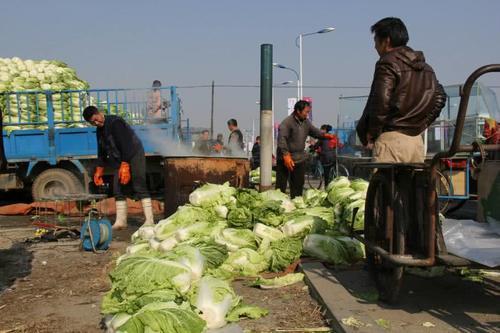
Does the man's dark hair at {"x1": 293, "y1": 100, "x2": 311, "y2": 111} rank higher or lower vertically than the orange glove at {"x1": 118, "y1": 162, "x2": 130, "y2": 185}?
higher

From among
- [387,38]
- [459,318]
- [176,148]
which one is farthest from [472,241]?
[176,148]

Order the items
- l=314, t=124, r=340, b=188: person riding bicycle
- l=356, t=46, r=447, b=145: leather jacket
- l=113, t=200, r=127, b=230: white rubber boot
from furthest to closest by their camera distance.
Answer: l=314, t=124, r=340, b=188: person riding bicycle
l=113, t=200, r=127, b=230: white rubber boot
l=356, t=46, r=447, b=145: leather jacket

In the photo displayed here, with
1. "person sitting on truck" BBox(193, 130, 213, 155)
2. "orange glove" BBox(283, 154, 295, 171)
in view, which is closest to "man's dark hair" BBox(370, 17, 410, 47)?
"orange glove" BBox(283, 154, 295, 171)

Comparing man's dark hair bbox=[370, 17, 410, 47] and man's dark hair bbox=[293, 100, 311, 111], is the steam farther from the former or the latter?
man's dark hair bbox=[370, 17, 410, 47]

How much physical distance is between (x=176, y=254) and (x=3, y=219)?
31.1ft

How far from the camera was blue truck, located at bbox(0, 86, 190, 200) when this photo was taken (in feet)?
42.7

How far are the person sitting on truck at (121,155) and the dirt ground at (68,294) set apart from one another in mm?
1273

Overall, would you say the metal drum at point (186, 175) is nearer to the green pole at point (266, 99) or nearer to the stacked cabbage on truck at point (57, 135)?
the green pole at point (266, 99)

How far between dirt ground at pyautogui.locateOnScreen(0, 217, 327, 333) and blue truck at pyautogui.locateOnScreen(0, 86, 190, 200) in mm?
5293

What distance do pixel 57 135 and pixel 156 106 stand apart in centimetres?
254

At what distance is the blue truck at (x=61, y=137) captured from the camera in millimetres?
13023

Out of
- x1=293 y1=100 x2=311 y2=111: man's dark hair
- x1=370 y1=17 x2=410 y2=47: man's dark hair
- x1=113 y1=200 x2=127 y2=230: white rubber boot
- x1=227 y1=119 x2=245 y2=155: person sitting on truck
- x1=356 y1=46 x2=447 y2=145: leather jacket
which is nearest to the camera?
x1=356 y1=46 x2=447 y2=145: leather jacket

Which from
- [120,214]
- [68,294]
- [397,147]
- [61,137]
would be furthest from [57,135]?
[397,147]

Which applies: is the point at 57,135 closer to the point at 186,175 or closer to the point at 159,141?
the point at 159,141
